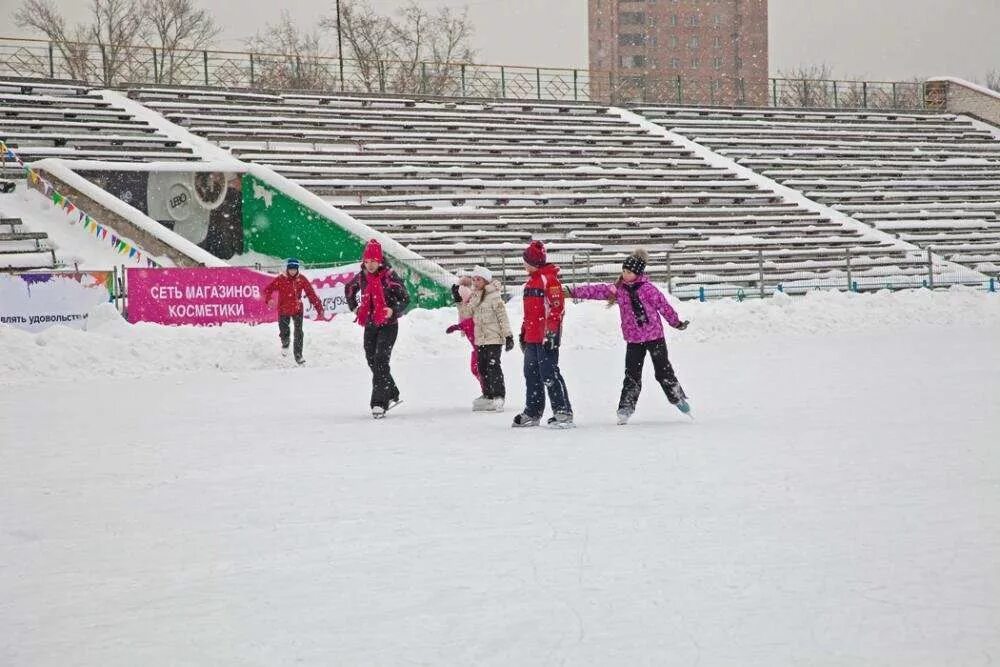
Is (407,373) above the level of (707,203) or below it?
below

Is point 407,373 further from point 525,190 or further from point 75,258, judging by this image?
point 525,190

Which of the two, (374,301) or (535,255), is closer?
(535,255)

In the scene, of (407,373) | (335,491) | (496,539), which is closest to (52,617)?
(496,539)

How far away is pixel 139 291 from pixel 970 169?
2717cm

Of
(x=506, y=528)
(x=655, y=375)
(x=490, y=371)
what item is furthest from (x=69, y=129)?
(x=506, y=528)

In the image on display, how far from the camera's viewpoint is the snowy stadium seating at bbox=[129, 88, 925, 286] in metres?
27.7

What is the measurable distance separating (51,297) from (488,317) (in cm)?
811

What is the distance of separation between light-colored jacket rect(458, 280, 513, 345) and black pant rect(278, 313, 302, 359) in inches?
202

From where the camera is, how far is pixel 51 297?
683 inches

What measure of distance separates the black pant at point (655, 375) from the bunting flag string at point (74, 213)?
13.9 meters

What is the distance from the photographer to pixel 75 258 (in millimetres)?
21547

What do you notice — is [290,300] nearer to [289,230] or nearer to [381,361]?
[381,361]

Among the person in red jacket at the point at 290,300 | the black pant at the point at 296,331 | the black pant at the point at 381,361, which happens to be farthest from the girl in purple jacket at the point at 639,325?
the black pant at the point at 296,331

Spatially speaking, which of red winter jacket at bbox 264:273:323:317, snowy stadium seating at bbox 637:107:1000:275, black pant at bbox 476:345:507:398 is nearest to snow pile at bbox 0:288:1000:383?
red winter jacket at bbox 264:273:323:317
